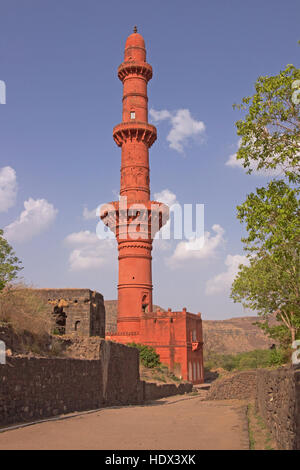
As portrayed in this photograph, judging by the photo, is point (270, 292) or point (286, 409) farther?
point (270, 292)

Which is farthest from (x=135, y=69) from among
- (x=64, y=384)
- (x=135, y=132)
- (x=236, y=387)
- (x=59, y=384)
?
(x=59, y=384)

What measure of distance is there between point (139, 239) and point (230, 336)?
237 feet

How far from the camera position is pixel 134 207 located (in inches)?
1681

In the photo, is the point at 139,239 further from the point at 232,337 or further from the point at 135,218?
the point at 232,337

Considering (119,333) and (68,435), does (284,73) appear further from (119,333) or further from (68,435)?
(119,333)

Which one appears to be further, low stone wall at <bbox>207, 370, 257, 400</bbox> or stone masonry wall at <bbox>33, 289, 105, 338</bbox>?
stone masonry wall at <bbox>33, 289, 105, 338</bbox>

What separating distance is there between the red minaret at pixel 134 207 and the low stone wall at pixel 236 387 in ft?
69.3

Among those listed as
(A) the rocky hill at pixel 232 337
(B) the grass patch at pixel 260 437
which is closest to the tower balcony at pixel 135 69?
(B) the grass patch at pixel 260 437

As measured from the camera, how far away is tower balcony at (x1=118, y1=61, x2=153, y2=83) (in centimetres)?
4578

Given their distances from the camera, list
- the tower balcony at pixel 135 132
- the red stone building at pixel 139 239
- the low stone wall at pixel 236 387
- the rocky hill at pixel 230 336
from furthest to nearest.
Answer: the rocky hill at pixel 230 336, the tower balcony at pixel 135 132, the red stone building at pixel 139 239, the low stone wall at pixel 236 387

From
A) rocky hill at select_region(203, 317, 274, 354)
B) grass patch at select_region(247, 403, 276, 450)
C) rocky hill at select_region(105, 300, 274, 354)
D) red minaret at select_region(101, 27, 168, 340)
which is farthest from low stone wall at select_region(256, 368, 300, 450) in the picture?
rocky hill at select_region(203, 317, 274, 354)

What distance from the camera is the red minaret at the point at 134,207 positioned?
41.9 meters

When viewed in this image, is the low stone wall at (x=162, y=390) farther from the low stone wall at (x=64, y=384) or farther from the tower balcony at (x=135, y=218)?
the tower balcony at (x=135, y=218)

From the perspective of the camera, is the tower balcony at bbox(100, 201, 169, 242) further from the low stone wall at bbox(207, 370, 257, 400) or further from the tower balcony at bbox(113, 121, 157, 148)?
the low stone wall at bbox(207, 370, 257, 400)
